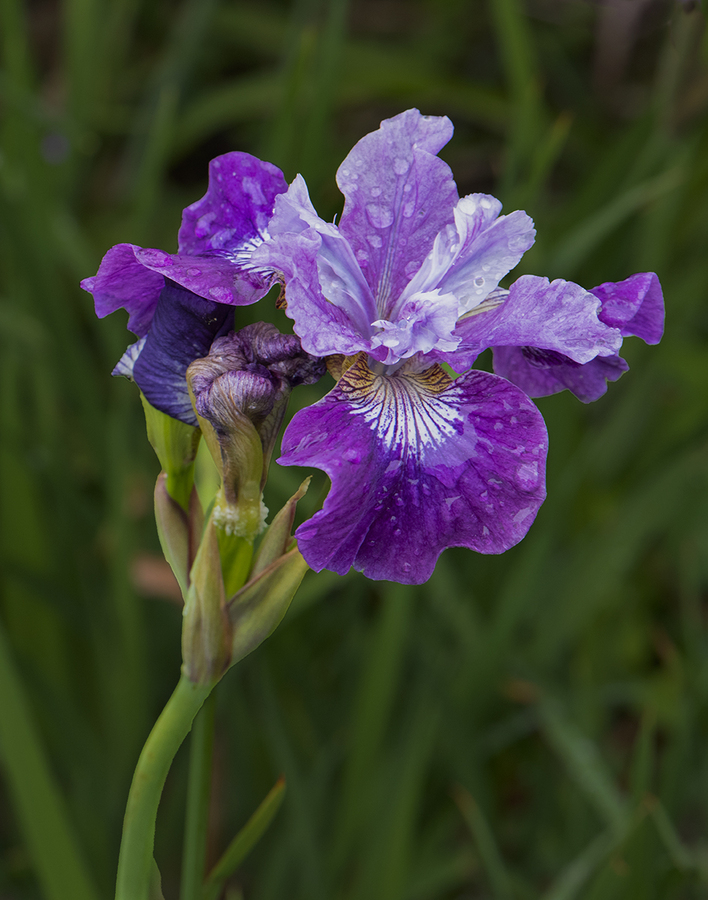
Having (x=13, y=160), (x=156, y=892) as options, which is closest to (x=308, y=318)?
(x=156, y=892)

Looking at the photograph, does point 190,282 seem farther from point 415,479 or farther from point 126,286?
point 415,479

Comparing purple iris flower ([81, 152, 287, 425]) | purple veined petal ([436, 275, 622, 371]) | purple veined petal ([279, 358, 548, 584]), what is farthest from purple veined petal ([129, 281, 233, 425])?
purple veined petal ([436, 275, 622, 371])

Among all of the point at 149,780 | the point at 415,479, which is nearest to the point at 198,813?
the point at 149,780

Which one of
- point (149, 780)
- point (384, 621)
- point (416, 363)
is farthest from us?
point (384, 621)

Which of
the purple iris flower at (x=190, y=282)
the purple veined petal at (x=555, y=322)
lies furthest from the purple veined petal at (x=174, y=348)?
the purple veined petal at (x=555, y=322)

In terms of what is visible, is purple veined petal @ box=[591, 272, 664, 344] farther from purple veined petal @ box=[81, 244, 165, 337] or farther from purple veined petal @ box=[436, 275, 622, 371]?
purple veined petal @ box=[81, 244, 165, 337]

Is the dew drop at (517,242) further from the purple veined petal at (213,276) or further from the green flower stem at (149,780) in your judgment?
the green flower stem at (149,780)

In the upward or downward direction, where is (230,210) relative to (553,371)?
upward
